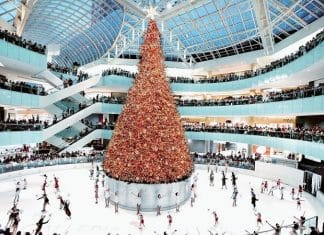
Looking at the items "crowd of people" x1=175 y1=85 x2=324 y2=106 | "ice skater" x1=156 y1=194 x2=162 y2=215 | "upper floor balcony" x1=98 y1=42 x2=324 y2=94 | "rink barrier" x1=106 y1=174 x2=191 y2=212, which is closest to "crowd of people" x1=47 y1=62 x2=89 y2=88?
"upper floor balcony" x1=98 y1=42 x2=324 y2=94

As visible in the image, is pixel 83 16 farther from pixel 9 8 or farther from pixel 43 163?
pixel 43 163

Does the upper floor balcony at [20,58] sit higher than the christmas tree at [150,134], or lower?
higher

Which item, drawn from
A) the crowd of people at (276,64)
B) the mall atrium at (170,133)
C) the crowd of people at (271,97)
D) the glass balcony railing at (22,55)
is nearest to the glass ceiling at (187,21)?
the mall atrium at (170,133)

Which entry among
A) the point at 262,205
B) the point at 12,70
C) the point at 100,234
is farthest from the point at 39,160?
the point at 262,205

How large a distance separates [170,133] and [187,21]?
995 inches

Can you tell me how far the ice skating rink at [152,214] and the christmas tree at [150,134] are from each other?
2.23m

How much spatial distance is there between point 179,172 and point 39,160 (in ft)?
51.0

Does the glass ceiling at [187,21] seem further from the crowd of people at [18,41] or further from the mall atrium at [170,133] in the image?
the crowd of people at [18,41]

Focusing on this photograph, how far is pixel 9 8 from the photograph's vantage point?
31.2 metres

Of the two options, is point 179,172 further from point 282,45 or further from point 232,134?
point 282,45

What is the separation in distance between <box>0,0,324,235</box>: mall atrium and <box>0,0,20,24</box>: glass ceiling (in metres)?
0.22

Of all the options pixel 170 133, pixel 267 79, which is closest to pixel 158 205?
pixel 170 133

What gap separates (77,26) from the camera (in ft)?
163

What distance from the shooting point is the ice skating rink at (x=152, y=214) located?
14.3 metres
